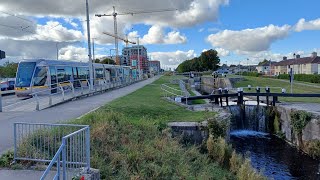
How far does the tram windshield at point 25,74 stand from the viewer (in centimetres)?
2703

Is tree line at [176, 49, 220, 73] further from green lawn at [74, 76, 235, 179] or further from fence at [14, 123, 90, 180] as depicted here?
fence at [14, 123, 90, 180]

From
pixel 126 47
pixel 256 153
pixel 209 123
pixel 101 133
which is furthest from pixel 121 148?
pixel 126 47

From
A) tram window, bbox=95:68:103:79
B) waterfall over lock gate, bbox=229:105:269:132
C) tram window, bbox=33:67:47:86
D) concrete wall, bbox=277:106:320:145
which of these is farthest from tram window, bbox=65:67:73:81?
concrete wall, bbox=277:106:320:145

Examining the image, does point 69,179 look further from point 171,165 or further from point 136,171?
point 171,165

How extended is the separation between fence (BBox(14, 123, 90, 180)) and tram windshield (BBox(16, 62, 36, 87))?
19.4 m

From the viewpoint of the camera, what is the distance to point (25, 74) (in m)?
27.2

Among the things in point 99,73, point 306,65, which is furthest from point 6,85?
point 306,65

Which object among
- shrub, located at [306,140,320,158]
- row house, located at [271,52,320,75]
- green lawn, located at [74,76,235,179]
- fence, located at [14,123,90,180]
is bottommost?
shrub, located at [306,140,320,158]

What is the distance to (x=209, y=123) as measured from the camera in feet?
47.6

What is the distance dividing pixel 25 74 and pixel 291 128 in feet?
69.1

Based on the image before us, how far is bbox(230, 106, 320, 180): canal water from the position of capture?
13973 mm

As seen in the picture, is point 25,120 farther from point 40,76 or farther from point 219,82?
point 219,82

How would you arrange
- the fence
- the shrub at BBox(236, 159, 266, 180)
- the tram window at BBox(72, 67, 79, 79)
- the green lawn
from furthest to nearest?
the tram window at BBox(72, 67, 79, 79) → the shrub at BBox(236, 159, 266, 180) → the green lawn → the fence

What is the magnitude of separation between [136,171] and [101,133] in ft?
7.25
